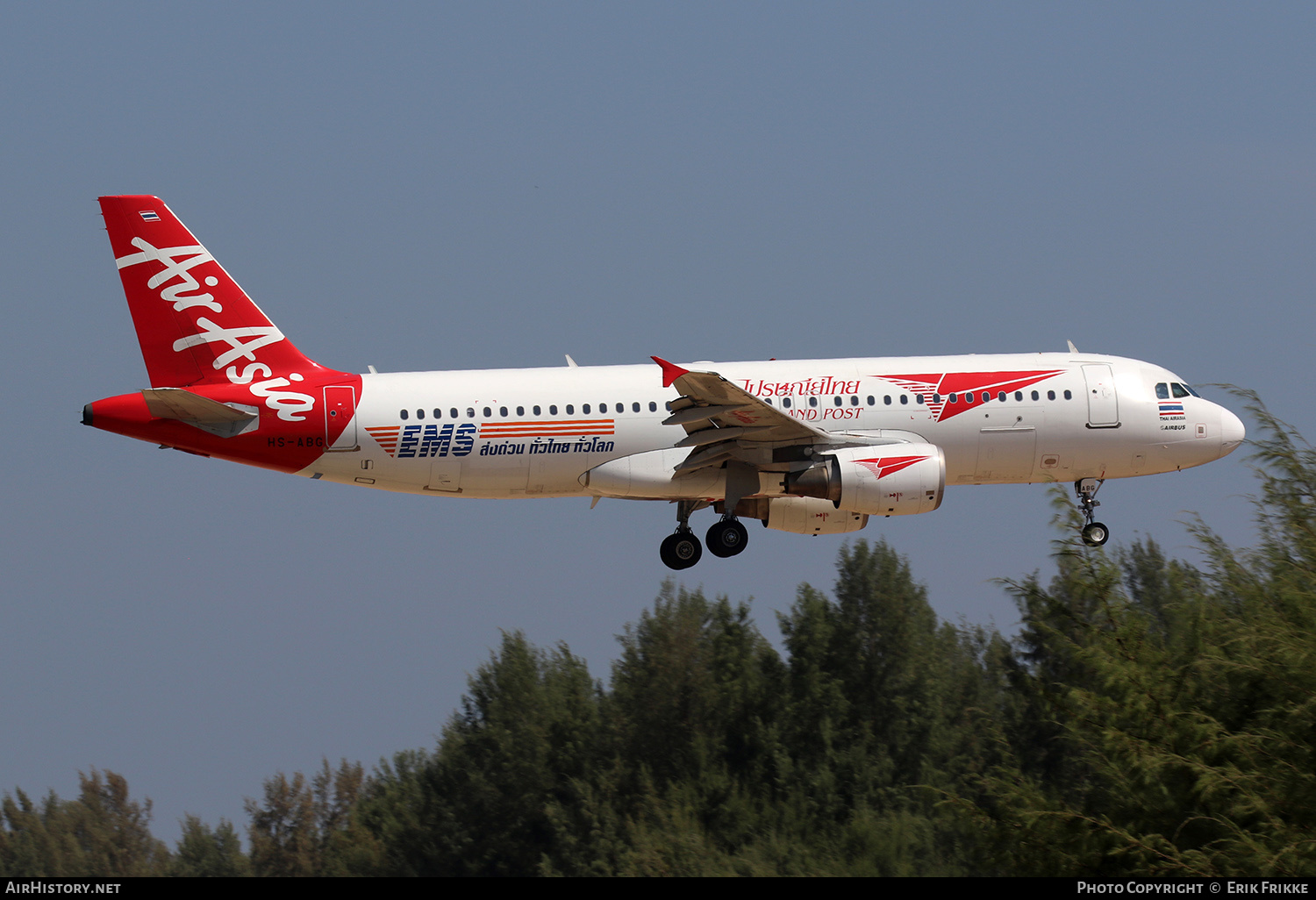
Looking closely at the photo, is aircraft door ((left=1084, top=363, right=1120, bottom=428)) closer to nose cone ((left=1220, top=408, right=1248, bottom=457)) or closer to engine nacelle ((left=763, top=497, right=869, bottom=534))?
nose cone ((left=1220, top=408, right=1248, bottom=457))

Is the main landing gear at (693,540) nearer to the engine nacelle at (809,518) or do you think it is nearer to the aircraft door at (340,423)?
the engine nacelle at (809,518)

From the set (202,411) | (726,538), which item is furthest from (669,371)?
(202,411)

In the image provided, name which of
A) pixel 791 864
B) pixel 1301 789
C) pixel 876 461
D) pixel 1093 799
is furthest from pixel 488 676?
pixel 1301 789

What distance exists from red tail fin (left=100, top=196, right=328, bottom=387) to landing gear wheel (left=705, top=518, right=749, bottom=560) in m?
9.77

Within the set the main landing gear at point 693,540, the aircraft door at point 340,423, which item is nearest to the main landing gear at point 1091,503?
the main landing gear at point 693,540

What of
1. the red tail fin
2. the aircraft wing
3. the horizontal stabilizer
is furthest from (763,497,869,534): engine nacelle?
the horizontal stabilizer

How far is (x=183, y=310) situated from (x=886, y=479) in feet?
52.9

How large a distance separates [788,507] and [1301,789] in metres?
17.3

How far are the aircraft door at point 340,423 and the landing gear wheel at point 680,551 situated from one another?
7623 mm

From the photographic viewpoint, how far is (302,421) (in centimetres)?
3353

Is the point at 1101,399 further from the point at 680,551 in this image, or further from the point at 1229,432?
the point at 680,551

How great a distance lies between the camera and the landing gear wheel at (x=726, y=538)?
35156 mm

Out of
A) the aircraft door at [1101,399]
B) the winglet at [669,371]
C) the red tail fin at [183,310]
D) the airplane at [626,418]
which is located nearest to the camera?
the winglet at [669,371]

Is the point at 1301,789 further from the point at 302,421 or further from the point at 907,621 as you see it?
the point at 907,621
